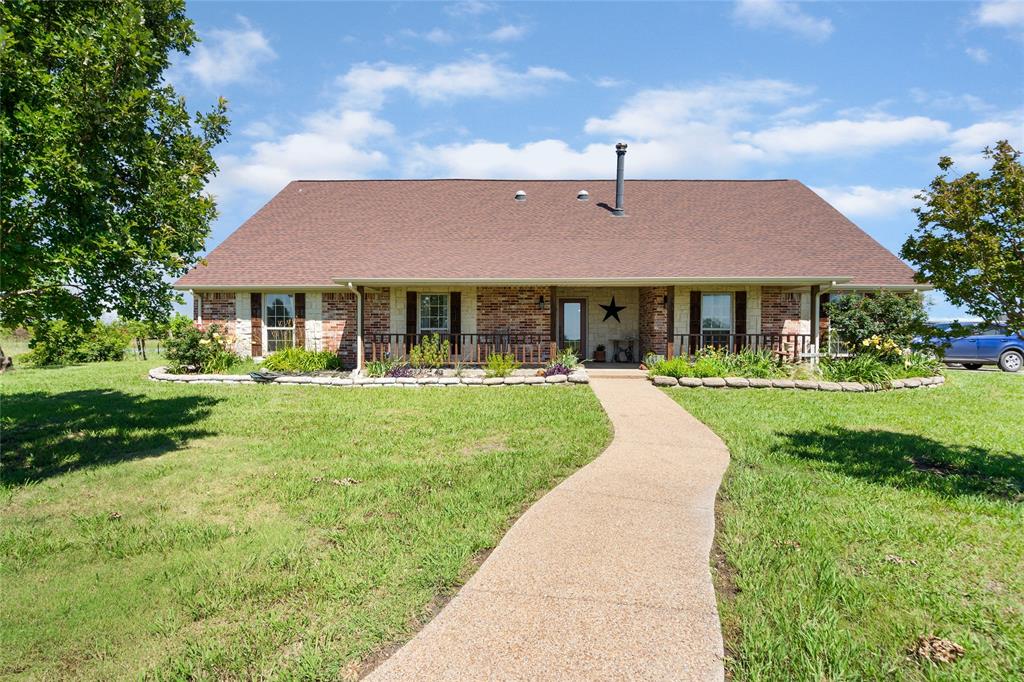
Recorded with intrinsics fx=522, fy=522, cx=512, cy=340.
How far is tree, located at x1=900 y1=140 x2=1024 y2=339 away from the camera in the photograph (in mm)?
5312

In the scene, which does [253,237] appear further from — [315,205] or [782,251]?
[782,251]

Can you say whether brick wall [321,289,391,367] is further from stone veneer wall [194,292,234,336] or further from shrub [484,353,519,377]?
→ shrub [484,353,519,377]

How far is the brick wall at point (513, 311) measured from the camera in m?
15.7

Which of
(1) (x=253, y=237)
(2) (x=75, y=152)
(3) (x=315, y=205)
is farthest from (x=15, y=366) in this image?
(2) (x=75, y=152)

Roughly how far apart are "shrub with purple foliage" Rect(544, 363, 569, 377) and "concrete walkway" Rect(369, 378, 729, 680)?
23.9ft

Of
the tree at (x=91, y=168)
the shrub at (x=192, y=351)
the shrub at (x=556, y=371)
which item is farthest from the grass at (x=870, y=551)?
the shrub at (x=192, y=351)

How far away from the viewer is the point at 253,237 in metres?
17.9

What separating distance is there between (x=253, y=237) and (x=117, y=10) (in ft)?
38.1

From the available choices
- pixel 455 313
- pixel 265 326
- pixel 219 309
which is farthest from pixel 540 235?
pixel 219 309

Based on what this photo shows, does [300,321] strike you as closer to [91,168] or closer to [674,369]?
[91,168]

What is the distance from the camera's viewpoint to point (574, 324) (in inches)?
680

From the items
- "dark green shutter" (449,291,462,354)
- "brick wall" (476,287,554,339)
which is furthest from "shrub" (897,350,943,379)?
"dark green shutter" (449,291,462,354)

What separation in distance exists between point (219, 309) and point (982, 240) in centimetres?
1783

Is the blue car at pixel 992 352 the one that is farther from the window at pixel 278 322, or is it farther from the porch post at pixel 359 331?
the window at pixel 278 322
